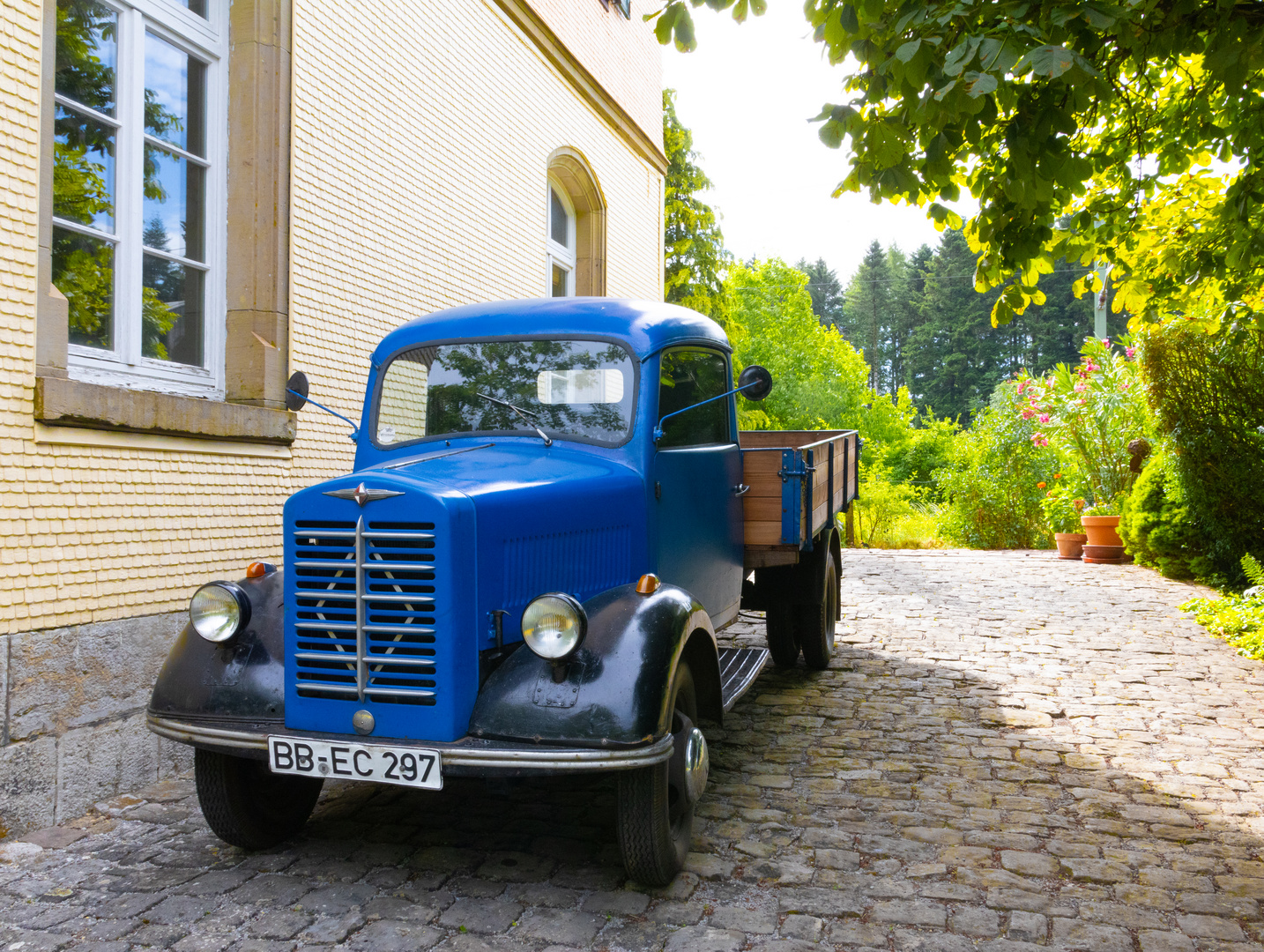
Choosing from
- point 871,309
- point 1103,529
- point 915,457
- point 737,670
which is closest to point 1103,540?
point 1103,529

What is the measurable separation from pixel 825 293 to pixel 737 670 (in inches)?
2861

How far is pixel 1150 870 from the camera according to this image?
353 cm

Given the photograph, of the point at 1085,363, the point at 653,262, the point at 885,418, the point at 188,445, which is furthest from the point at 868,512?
the point at 885,418

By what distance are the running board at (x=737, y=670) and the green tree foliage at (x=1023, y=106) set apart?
220 centimetres

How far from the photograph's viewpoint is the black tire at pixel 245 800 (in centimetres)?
358

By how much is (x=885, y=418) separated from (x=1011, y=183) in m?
42.5

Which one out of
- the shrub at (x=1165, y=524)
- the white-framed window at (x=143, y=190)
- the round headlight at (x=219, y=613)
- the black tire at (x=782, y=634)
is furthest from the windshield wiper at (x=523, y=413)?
the shrub at (x=1165, y=524)

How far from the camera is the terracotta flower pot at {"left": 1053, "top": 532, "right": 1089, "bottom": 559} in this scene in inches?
553

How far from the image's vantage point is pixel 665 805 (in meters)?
3.31

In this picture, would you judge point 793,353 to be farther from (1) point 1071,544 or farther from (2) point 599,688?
(2) point 599,688

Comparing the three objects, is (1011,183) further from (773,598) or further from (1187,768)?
(773,598)

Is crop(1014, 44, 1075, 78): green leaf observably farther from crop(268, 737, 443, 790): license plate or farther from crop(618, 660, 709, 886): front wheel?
crop(268, 737, 443, 790): license plate

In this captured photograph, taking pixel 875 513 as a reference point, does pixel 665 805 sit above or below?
below

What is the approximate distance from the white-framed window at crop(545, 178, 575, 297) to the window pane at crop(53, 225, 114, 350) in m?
6.45
